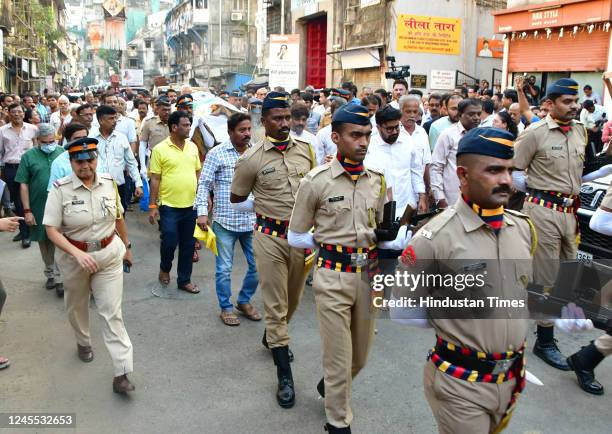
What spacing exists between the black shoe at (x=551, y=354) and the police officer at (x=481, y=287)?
100 inches

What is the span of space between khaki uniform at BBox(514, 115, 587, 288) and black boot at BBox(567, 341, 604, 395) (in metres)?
0.66

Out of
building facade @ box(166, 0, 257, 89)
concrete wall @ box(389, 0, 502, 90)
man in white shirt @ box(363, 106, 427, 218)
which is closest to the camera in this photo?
man in white shirt @ box(363, 106, 427, 218)

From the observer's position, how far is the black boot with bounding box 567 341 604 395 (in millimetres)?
4402

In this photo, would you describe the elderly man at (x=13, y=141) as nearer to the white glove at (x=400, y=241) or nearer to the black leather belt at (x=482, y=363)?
the white glove at (x=400, y=241)

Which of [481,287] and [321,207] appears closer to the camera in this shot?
[481,287]

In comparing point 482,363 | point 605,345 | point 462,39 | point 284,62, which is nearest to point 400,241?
point 482,363

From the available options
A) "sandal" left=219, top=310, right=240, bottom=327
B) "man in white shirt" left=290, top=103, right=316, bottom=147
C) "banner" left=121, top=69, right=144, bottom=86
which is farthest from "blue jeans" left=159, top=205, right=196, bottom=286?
"banner" left=121, top=69, right=144, bottom=86

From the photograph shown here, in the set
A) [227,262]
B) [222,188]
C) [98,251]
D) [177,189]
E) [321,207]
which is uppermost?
[321,207]

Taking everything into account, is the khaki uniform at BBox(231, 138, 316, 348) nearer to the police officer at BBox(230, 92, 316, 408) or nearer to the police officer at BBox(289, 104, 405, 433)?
the police officer at BBox(230, 92, 316, 408)

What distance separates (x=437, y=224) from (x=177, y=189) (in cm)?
444

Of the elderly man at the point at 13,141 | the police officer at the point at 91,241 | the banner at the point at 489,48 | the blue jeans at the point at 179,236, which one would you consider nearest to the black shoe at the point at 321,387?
the police officer at the point at 91,241

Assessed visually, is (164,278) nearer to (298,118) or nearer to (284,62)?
(298,118)

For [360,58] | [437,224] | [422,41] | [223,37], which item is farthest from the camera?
[223,37]

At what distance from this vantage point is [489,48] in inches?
899
